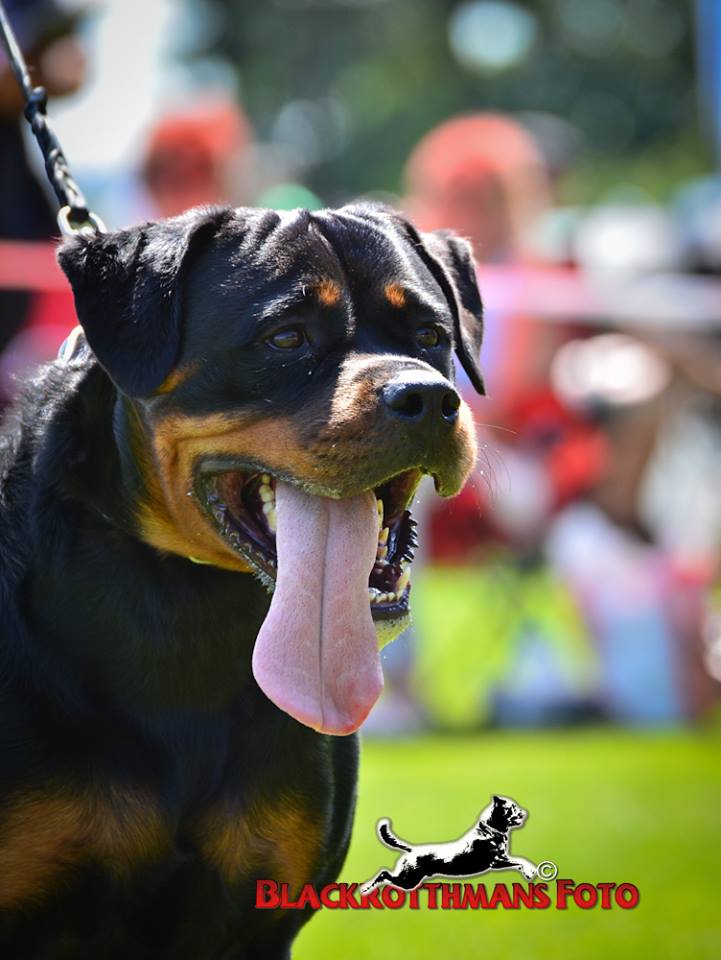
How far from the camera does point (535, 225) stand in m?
8.73

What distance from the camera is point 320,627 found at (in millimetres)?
2879

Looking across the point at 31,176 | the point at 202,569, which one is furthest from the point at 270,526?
the point at 31,176

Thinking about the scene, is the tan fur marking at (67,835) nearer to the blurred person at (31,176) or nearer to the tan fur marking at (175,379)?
the tan fur marking at (175,379)

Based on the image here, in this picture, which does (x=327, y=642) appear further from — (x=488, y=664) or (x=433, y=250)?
(x=488, y=664)

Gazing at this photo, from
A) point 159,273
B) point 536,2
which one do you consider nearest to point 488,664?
point 159,273

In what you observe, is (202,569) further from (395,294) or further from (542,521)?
(542,521)

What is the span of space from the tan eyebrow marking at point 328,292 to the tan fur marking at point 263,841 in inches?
40.4

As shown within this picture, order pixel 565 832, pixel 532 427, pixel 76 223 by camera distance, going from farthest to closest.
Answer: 1. pixel 532 427
2. pixel 565 832
3. pixel 76 223

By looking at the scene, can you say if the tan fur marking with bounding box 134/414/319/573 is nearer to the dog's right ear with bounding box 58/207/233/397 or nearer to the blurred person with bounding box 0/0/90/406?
the dog's right ear with bounding box 58/207/233/397

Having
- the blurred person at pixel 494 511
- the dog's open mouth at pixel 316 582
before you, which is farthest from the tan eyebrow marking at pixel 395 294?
the blurred person at pixel 494 511

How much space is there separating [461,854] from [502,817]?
123 millimetres

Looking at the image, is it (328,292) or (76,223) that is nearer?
(328,292)

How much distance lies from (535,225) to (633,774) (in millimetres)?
3716

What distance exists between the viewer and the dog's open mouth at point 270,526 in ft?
9.68
